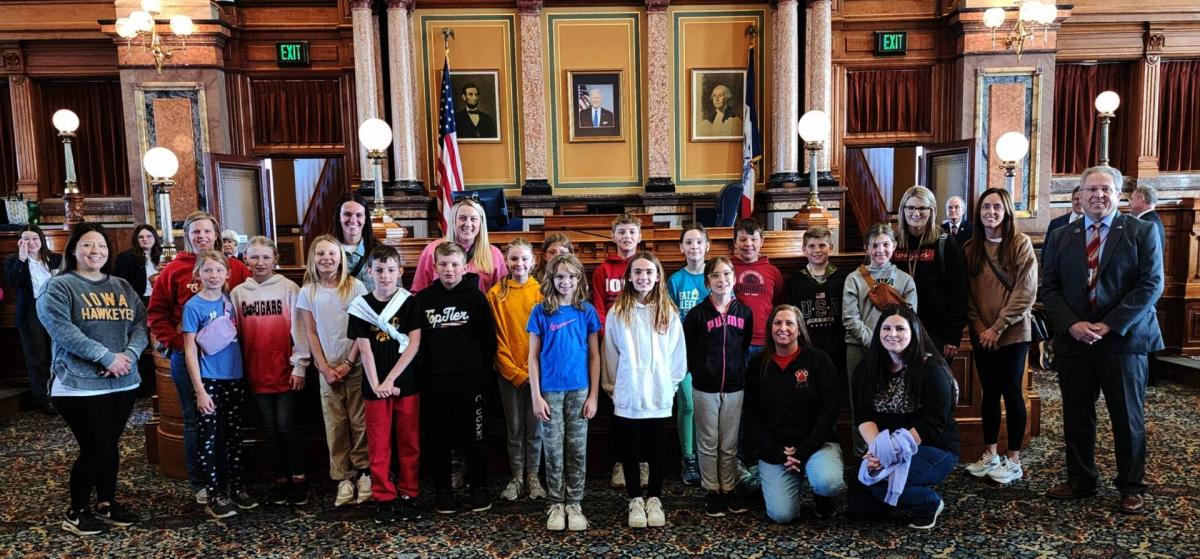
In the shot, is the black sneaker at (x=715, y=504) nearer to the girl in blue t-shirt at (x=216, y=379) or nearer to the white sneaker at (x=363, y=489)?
the white sneaker at (x=363, y=489)

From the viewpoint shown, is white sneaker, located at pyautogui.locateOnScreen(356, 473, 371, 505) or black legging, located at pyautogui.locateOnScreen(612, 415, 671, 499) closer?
black legging, located at pyautogui.locateOnScreen(612, 415, 671, 499)

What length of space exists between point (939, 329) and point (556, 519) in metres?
2.21

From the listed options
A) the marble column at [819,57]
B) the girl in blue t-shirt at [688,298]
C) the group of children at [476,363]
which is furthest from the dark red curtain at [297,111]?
the girl in blue t-shirt at [688,298]

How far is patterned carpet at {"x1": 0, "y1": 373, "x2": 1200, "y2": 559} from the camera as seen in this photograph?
3039 mm

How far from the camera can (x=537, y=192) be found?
9.29m

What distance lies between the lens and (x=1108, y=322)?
3.28 meters

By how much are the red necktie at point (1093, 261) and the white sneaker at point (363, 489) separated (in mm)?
3634

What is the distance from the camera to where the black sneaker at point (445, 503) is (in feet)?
11.3

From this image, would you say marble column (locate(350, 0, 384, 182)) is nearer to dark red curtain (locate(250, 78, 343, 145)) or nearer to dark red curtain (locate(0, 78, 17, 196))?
dark red curtain (locate(250, 78, 343, 145))

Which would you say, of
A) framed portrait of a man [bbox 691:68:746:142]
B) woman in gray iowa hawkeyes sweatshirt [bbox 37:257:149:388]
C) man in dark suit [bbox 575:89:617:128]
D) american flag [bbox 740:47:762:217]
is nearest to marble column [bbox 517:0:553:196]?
man in dark suit [bbox 575:89:617:128]

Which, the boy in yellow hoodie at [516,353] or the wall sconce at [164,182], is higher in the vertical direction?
the wall sconce at [164,182]

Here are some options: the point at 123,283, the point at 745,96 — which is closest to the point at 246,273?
the point at 123,283

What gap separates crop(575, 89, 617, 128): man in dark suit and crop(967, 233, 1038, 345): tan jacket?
20.3ft

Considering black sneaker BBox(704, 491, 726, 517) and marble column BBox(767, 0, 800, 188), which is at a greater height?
marble column BBox(767, 0, 800, 188)
